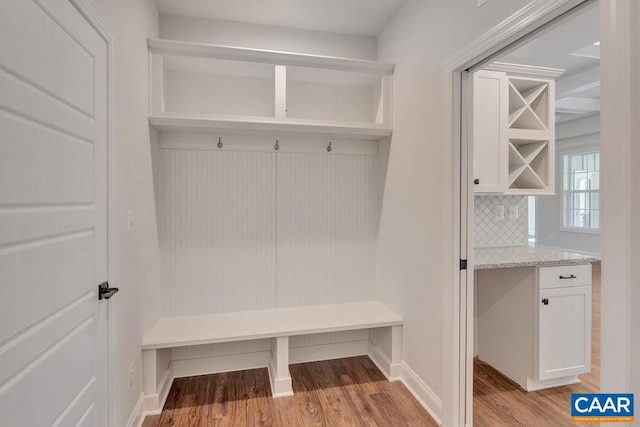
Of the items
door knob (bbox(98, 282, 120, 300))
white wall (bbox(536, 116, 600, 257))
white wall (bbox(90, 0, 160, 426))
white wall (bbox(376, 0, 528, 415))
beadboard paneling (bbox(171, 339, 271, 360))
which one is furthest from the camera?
white wall (bbox(536, 116, 600, 257))

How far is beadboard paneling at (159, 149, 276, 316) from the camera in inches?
100

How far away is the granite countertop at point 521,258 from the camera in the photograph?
2.17 m

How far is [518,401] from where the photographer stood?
2184 mm

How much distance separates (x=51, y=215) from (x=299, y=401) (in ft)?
6.10

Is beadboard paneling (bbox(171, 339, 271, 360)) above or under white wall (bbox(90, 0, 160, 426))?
under

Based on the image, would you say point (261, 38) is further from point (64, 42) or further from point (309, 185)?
point (64, 42)

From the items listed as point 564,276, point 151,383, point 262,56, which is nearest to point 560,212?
point 564,276

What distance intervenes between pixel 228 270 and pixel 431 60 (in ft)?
7.07

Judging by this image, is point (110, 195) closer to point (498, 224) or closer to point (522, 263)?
point (522, 263)

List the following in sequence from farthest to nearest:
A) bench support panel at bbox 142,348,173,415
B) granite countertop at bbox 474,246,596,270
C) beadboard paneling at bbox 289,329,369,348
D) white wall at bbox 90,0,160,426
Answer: beadboard paneling at bbox 289,329,369,348
granite countertop at bbox 474,246,596,270
bench support panel at bbox 142,348,173,415
white wall at bbox 90,0,160,426

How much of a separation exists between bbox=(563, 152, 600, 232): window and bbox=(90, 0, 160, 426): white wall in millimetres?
7141

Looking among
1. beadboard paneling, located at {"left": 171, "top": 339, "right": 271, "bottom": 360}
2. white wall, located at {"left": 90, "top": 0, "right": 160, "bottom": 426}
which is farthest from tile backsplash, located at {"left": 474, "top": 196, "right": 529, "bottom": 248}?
white wall, located at {"left": 90, "top": 0, "right": 160, "bottom": 426}

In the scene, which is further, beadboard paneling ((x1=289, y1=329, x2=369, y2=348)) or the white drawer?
beadboard paneling ((x1=289, y1=329, x2=369, y2=348))

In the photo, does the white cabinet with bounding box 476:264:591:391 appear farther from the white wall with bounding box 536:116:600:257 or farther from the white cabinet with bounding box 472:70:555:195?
the white wall with bounding box 536:116:600:257
